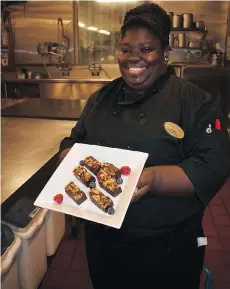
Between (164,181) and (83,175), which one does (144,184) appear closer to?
(164,181)

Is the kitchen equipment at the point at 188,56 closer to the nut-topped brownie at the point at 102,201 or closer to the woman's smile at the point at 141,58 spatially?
the woman's smile at the point at 141,58

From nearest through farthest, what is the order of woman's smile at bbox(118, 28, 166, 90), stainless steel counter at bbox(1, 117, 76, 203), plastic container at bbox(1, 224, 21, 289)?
woman's smile at bbox(118, 28, 166, 90) < stainless steel counter at bbox(1, 117, 76, 203) < plastic container at bbox(1, 224, 21, 289)

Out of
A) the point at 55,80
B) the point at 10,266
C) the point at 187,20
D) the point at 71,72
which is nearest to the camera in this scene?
the point at 10,266

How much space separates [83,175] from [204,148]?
371mm

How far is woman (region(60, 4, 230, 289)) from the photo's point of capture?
900mm

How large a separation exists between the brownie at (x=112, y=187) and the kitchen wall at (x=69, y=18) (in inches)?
153

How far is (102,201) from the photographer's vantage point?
887 mm

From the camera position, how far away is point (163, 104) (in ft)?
3.18

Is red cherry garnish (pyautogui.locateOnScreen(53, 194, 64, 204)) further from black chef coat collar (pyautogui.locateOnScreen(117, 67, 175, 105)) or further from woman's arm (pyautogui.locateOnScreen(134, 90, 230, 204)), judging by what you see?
black chef coat collar (pyautogui.locateOnScreen(117, 67, 175, 105))

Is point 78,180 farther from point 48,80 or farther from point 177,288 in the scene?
point 48,80

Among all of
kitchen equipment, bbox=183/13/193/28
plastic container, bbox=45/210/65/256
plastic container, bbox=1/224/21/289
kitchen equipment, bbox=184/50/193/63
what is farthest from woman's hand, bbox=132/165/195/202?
kitchen equipment, bbox=184/50/193/63

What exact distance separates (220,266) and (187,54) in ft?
10.5

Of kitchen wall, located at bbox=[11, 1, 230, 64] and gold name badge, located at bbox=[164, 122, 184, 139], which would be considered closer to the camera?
gold name badge, located at bbox=[164, 122, 184, 139]

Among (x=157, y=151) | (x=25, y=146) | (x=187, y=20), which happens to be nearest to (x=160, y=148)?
(x=157, y=151)
